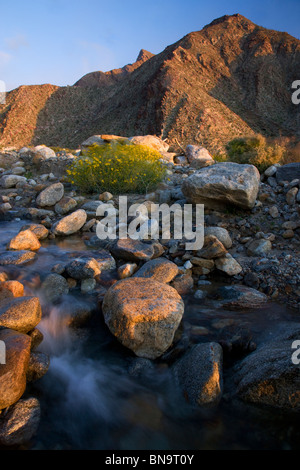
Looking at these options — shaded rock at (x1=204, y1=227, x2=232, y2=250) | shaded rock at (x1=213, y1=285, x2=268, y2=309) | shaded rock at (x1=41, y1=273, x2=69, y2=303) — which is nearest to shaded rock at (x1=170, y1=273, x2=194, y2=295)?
shaded rock at (x1=213, y1=285, x2=268, y2=309)

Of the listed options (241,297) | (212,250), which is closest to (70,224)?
(212,250)

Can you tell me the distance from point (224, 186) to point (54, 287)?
3.58 meters

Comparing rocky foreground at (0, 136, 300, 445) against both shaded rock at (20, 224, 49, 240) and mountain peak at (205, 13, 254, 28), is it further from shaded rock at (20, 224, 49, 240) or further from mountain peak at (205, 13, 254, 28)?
mountain peak at (205, 13, 254, 28)

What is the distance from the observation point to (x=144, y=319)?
2.82 meters

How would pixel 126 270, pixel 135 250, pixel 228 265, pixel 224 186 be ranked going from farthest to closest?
pixel 224 186 → pixel 135 250 → pixel 228 265 → pixel 126 270

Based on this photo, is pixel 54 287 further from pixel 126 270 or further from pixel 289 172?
pixel 289 172

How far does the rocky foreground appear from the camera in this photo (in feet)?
7.57

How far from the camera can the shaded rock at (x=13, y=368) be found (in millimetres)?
2139

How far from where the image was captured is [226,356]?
288 centimetres

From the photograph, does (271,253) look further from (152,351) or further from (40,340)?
(40,340)

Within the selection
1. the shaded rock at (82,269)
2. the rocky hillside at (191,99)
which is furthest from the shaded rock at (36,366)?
the rocky hillside at (191,99)

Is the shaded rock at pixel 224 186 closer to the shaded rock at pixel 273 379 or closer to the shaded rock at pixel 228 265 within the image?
the shaded rock at pixel 228 265

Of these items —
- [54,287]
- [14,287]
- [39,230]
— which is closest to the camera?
[14,287]
